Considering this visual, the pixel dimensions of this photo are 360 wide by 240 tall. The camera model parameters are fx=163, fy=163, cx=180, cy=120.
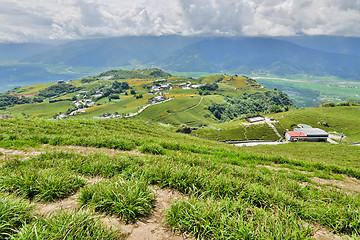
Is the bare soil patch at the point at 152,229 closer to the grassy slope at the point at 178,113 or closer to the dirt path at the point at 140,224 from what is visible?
the dirt path at the point at 140,224

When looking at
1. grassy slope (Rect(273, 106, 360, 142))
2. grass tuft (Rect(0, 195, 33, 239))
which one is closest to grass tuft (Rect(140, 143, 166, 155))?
grass tuft (Rect(0, 195, 33, 239))

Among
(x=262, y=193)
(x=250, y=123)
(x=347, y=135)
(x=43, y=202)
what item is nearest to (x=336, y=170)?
(x=262, y=193)

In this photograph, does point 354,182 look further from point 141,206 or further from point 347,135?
point 347,135

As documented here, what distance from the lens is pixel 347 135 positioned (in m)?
87.4

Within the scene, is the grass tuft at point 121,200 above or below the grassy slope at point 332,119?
above

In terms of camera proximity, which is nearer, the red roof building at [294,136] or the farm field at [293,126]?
the red roof building at [294,136]

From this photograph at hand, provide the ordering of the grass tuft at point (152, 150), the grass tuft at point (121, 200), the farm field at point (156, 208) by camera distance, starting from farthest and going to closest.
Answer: the grass tuft at point (152, 150), the grass tuft at point (121, 200), the farm field at point (156, 208)

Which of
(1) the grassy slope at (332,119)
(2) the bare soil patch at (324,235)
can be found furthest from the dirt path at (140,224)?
(1) the grassy slope at (332,119)

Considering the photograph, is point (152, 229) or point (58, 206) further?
point (58, 206)

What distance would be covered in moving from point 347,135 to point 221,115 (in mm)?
105196

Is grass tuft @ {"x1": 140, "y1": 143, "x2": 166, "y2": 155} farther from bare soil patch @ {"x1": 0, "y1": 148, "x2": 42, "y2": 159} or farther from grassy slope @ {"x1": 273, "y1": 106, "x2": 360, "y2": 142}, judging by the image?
grassy slope @ {"x1": 273, "y1": 106, "x2": 360, "y2": 142}

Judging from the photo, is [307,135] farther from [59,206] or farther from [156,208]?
[59,206]

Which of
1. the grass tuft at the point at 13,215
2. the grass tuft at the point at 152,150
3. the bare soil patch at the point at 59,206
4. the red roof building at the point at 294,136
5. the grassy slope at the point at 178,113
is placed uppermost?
the grass tuft at the point at 13,215

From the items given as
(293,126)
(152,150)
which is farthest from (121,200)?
(293,126)
